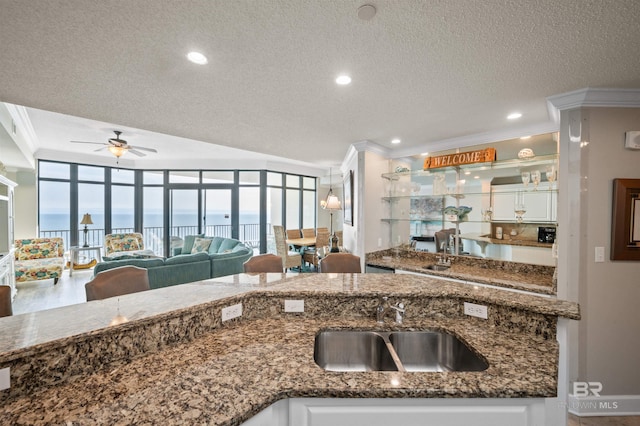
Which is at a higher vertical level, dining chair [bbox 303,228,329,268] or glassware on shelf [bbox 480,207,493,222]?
glassware on shelf [bbox 480,207,493,222]

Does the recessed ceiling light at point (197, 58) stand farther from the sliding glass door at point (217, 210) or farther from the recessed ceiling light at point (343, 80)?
the sliding glass door at point (217, 210)

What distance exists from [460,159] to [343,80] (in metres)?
2.03

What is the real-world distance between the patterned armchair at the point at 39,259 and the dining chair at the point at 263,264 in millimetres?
4870

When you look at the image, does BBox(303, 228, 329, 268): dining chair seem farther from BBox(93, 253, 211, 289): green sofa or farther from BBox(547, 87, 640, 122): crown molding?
BBox(547, 87, 640, 122): crown molding

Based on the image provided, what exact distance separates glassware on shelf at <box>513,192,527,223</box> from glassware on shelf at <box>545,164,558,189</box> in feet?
0.87

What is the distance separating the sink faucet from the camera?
1.42m

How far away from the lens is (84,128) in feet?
13.6

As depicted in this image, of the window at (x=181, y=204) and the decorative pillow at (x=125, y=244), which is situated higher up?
the window at (x=181, y=204)

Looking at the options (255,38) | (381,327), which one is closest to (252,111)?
(255,38)

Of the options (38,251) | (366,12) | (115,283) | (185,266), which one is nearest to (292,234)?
(185,266)

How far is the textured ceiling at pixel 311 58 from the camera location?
1.22 meters

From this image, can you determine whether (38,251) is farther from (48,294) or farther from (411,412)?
(411,412)

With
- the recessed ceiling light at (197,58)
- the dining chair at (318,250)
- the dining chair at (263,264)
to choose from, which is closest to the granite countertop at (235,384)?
the dining chair at (263,264)

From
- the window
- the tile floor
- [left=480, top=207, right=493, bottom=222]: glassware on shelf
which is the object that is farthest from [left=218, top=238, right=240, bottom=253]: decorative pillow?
[left=480, top=207, right=493, bottom=222]: glassware on shelf
